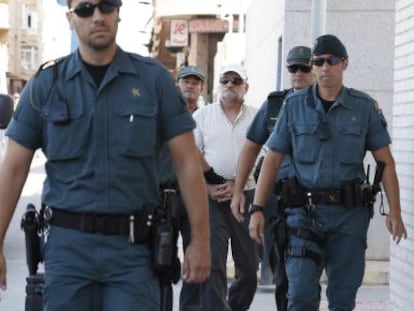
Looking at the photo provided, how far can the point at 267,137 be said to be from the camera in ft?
23.5

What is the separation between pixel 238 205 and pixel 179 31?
26.2 meters

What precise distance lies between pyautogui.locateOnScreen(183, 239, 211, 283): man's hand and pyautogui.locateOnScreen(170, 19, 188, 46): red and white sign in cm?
2827

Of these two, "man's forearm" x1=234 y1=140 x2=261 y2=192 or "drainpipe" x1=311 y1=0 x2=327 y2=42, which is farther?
"drainpipe" x1=311 y1=0 x2=327 y2=42

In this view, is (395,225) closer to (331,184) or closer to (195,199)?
(331,184)

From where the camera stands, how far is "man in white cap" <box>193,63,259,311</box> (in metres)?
7.54

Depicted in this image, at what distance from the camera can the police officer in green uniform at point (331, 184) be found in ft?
20.0

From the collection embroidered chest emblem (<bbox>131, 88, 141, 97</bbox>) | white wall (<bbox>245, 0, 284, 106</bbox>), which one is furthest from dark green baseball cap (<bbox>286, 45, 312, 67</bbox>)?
white wall (<bbox>245, 0, 284, 106</bbox>)

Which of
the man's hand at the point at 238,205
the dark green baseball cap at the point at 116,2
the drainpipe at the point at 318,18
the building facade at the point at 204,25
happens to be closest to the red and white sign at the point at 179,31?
the building facade at the point at 204,25

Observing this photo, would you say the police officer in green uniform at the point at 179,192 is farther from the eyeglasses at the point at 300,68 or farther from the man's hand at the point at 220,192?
the eyeglasses at the point at 300,68

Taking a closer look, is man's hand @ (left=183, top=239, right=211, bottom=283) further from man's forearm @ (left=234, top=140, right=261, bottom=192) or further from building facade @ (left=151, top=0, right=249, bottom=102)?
building facade @ (left=151, top=0, right=249, bottom=102)

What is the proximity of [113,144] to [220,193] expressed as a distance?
3.17 metres

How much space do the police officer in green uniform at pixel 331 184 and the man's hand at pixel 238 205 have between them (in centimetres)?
92

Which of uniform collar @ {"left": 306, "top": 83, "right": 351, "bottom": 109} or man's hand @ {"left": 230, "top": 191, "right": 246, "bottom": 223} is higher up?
uniform collar @ {"left": 306, "top": 83, "right": 351, "bottom": 109}

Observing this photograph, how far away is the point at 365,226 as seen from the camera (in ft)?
20.3
